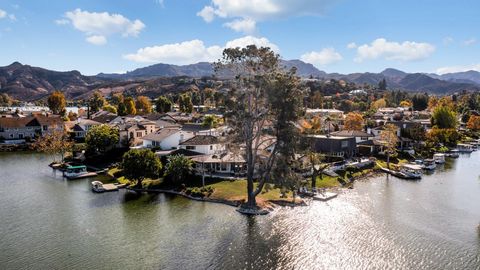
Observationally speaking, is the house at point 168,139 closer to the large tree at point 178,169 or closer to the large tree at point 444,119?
the large tree at point 178,169

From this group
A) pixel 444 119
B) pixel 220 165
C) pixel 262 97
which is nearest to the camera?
pixel 262 97

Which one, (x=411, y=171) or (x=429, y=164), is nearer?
(x=411, y=171)

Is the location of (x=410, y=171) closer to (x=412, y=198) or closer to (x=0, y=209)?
(x=412, y=198)

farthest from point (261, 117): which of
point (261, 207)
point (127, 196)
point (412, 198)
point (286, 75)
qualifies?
point (412, 198)

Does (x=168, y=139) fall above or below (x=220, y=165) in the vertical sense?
above

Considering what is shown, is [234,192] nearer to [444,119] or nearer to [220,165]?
[220,165]

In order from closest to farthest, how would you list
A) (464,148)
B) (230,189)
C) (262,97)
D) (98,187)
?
(262,97) → (230,189) → (98,187) → (464,148)

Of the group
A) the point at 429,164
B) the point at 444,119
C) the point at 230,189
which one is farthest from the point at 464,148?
the point at 230,189
